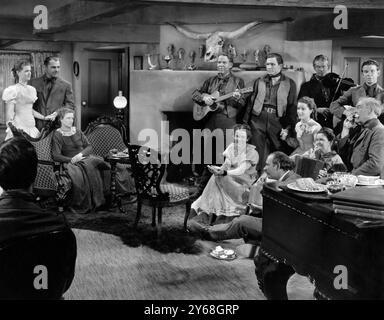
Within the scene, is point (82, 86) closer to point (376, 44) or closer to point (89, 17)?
point (89, 17)

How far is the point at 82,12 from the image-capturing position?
5758mm

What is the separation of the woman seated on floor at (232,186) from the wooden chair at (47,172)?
4.36ft

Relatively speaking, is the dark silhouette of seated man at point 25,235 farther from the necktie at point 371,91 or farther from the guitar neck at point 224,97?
the guitar neck at point 224,97

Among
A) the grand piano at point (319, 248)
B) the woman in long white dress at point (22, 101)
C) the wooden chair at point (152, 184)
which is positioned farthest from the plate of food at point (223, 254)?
the woman in long white dress at point (22, 101)

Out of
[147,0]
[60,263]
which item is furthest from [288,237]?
[147,0]

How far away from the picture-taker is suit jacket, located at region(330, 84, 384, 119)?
5102 mm

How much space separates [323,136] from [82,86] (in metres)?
4.39

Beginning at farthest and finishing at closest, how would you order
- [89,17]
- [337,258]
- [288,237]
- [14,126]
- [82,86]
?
[82,86], [89,17], [14,126], [288,237], [337,258]

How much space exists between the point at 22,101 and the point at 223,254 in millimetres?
2292

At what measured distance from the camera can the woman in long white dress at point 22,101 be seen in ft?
16.8

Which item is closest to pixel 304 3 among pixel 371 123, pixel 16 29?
pixel 371 123

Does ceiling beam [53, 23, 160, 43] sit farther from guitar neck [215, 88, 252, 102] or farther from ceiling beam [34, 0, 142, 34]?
guitar neck [215, 88, 252, 102]

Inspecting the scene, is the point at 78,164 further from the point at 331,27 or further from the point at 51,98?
the point at 331,27

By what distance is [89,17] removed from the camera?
5.64 meters
